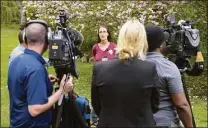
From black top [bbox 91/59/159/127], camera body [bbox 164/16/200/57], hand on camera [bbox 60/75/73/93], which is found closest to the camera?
black top [bbox 91/59/159/127]

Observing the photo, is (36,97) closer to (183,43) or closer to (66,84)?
(66,84)

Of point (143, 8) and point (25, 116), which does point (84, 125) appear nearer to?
point (25, 116)

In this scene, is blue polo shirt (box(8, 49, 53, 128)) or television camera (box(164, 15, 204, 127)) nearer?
blue polo shirt (box(8, 49, 53, 128))

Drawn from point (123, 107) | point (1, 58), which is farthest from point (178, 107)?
point (1, 58)

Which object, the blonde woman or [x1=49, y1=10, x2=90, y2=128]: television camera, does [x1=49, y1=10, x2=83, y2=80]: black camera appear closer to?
[x1=49, y1=10, x2=90, y2=128]: television camera

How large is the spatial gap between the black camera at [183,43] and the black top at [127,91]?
1.11 m

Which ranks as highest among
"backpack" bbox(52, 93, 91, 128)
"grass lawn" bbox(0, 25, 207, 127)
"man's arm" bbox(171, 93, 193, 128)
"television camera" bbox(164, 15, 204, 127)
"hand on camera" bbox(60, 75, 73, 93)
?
"television camera" bbox(164, 15, 204, 127)

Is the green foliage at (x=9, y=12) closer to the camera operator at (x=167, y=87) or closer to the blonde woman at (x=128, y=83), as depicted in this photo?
the camera operator at (x=167, y=87)

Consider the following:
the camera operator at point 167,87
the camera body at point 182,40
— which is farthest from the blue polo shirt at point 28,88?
the camera body at point 182,40

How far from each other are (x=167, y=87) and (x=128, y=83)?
531mm

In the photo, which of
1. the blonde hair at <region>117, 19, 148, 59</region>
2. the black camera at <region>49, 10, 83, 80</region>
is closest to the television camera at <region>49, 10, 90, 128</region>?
the black camera at <region>49, 10, 83, 80</region>

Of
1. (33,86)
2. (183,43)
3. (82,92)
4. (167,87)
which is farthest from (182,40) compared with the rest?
(82,92)

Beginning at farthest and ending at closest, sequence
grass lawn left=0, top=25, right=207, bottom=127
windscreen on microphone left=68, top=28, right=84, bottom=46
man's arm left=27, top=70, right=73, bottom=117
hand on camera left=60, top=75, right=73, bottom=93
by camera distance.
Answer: grass lawn left=0, top=25, right=207, bottom=127 < windscreen on microphone left=68, top=28, right=84, bottom=46 < hand on camera left=60, top=75, right=73, bottom=93 < man's arm left=27, top=70, right=73, bottom=117

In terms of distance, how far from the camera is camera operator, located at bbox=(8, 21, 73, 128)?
11.6 ft
